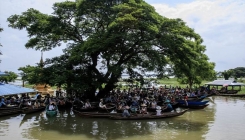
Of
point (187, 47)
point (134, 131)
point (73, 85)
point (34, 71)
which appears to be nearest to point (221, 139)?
point (134, 131)

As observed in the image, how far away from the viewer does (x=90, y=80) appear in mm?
22141

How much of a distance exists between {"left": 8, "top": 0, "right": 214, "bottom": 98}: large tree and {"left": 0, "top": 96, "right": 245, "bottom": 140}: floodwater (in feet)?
13.8

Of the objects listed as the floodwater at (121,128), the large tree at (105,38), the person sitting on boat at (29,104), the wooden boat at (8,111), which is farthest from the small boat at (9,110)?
the large tree at (105,38)

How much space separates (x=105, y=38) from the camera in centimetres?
1961

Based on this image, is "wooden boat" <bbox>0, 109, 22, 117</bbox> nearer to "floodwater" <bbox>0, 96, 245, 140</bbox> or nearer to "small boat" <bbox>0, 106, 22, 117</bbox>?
"small boat" <bbox>0, 106, 22, 117</bbox>

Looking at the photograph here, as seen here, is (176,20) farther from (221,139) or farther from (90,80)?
(221,139)

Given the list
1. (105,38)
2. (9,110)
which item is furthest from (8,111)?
(105,38)

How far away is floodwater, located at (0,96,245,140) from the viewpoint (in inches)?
537

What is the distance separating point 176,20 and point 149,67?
4.65 metres

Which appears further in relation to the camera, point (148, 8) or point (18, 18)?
point (18, 18)

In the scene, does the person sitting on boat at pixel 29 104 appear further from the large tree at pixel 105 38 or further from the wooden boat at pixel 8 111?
the large tree at pixel 105 38

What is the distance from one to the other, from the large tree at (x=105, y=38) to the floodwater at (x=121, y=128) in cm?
419

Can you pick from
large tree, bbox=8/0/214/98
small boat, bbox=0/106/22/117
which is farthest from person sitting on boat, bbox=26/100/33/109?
large tree, bbox=8/0/214/98

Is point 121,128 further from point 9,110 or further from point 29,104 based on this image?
point 9,110
